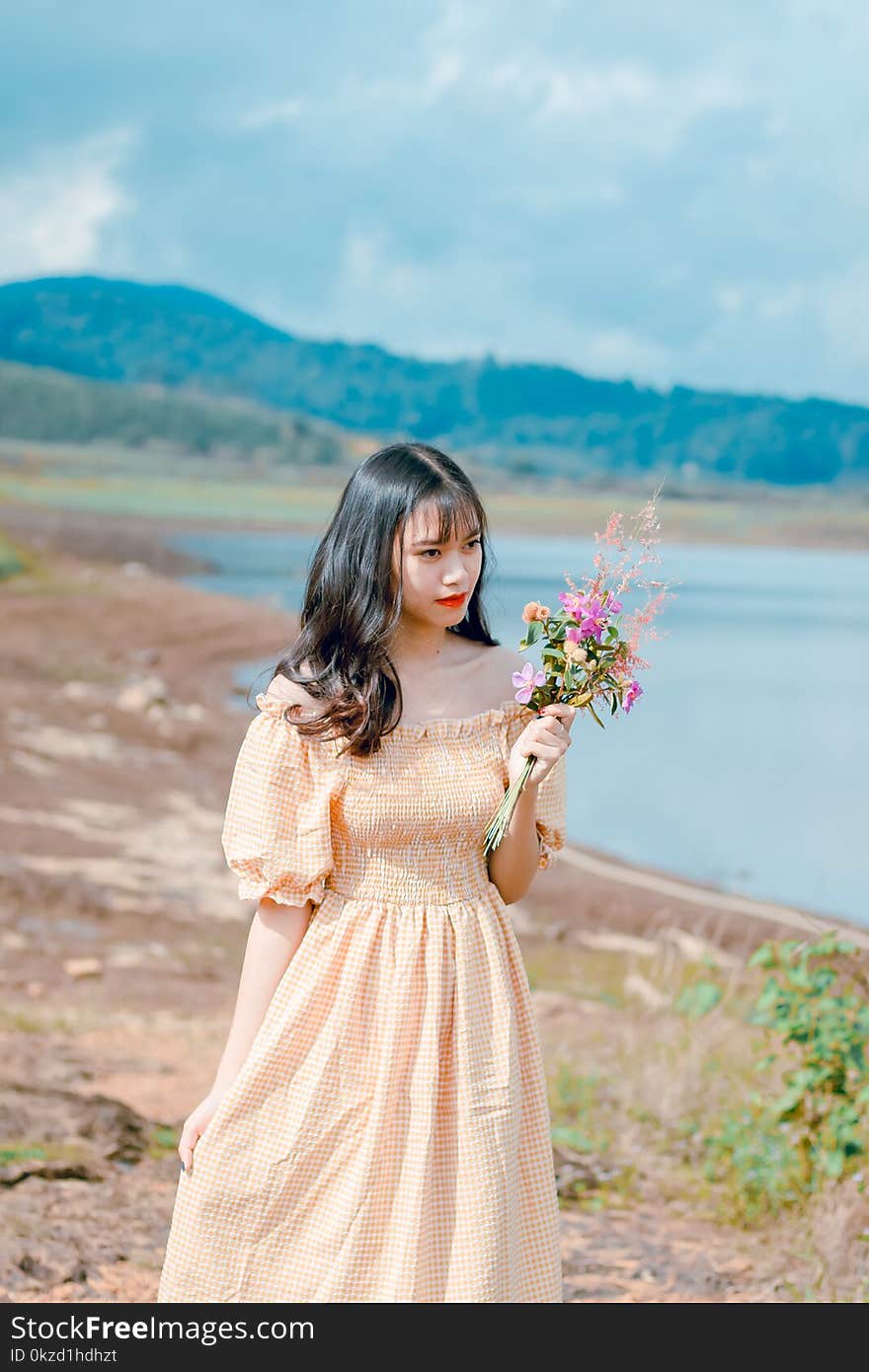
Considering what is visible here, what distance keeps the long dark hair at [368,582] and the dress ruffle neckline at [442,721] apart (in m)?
0.03

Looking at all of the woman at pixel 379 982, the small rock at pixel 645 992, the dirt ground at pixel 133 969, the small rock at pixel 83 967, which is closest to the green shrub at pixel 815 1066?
the dirt ground at pixel 133 969

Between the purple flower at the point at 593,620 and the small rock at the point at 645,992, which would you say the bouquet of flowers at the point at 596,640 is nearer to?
the purple flower at the point at 593,620

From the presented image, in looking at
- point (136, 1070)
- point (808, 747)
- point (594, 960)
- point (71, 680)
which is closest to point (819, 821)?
point (808, 747)

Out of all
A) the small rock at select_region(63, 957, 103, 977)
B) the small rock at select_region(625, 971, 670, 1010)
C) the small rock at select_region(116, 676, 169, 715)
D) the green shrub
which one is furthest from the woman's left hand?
the small rock at select_region(116, 676, 169, 715)

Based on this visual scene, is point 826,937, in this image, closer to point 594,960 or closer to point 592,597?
point 592,597

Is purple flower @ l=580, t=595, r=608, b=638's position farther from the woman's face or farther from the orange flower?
the woman's face

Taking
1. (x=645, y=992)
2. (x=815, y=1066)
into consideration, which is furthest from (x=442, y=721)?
(x=645, y=992)

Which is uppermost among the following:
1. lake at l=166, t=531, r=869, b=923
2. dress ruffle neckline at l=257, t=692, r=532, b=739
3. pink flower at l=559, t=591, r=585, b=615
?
pink flower at l=559, t=591, r=585, b=615

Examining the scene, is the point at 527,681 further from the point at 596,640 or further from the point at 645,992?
the point at 645,992

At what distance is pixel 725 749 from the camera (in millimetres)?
23953

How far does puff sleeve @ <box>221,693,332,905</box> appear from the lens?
2.21 metres

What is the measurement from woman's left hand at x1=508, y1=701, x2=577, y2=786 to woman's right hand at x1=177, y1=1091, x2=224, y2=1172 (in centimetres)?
65

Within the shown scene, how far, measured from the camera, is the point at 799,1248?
3592 mm
